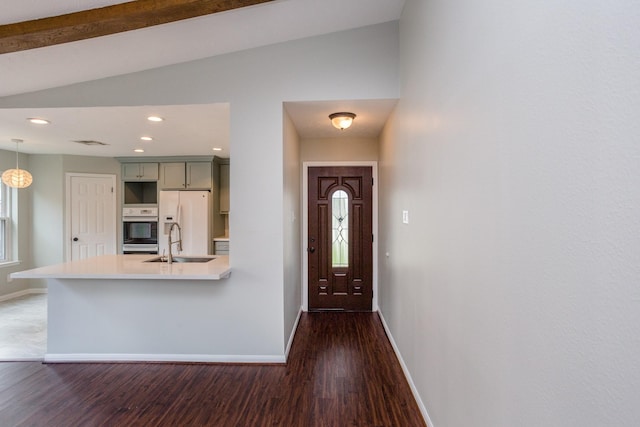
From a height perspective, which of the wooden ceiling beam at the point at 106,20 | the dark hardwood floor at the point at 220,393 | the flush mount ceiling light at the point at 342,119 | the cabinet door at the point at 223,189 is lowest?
the dark hardwood floor at the point at 220,393

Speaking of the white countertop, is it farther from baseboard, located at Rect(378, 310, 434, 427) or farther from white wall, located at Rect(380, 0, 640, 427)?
white wall, located at Rect(380, 0, 640, 427)

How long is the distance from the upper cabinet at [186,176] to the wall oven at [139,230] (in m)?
0.52

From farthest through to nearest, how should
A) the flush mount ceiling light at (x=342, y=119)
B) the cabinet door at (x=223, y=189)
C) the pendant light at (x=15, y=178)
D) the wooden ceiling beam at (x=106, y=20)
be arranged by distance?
the cabinet door at (x=223, y=189)
the pendant light at (x=15, y=178)
the flush mount ceiling light at (x=342, y=119)
the wooden ceiling beam at (x=106, y=20)

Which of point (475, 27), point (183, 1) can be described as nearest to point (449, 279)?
Answer: point (475, 27)

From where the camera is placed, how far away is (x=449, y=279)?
166cm

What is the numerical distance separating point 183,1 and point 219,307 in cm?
236

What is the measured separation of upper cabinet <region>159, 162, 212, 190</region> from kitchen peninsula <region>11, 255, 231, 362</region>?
259cm

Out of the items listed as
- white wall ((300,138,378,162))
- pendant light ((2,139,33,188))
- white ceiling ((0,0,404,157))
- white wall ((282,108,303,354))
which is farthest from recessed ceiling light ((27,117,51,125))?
white wall ((300,138,378,162))

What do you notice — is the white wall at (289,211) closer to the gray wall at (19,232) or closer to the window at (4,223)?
the gray wall at (19,232)

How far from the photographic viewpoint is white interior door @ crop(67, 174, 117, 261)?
536cm

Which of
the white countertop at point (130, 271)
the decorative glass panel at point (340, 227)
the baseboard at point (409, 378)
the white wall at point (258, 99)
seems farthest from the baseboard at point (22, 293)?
the baseboard at point (409, 378)

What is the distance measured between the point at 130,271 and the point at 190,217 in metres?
2.55

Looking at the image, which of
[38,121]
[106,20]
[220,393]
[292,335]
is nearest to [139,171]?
[38,121]

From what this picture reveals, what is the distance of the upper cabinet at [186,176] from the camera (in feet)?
17.7
